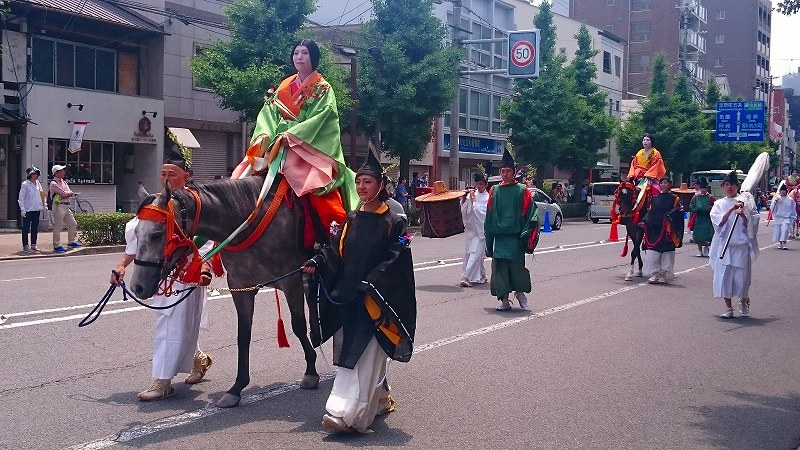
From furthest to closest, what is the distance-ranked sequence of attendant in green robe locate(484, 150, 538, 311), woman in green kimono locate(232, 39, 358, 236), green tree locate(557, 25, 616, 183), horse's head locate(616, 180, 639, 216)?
green tree locate(557, 25, 616, 183)
horse's head locate(616, 180, 639, 216)
attendant in green robe locate(484, 150, 538, 311)
woman in green kimono locate(232, 39, 358, 236)

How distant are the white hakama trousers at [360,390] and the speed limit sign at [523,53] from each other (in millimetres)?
23742

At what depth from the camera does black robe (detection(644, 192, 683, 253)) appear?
49.8ft

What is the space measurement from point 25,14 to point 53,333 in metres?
18.1

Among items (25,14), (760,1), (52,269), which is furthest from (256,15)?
(760,1)

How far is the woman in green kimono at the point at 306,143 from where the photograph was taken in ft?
22.8

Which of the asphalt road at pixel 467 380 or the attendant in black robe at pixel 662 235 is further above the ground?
the attendant in black robe at pixel 662 235

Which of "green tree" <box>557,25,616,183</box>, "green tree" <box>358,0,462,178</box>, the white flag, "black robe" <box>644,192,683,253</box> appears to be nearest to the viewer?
"black robe" <box>644,192,683,253</box>

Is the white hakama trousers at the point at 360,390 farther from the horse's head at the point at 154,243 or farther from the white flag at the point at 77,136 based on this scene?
the white flag at the point at 77,136

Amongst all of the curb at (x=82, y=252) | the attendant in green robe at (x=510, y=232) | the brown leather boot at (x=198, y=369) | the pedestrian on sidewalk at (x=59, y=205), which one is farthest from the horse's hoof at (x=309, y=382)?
the pedestrian on sidewalk at (x=59, y=205)

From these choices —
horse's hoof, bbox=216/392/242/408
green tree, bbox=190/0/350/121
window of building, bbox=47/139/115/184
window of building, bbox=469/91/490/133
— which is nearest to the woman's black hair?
horse's hoof, bbox=216/392/242/408

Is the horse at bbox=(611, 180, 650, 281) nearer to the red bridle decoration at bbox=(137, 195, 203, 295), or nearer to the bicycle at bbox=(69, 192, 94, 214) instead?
the red bridle decoration at bbox=(137, 195, 203, 295)

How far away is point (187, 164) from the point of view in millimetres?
6621

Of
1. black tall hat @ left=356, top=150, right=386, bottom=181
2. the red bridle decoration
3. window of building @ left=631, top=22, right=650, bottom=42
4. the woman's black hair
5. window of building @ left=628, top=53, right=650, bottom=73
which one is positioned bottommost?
the red bridle decoration

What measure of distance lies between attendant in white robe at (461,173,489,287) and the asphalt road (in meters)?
1.36
